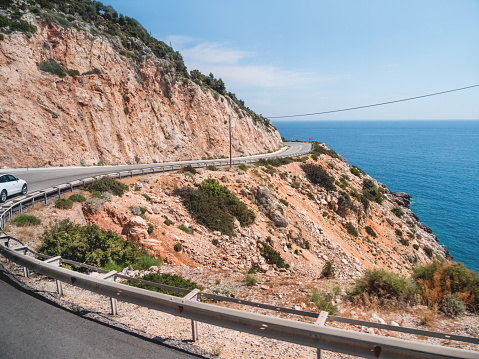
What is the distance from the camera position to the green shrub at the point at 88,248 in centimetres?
965

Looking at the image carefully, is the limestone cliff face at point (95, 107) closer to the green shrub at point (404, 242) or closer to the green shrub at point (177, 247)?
the green shrub at point (177, 247)

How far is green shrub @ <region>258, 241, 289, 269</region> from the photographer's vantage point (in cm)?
1998

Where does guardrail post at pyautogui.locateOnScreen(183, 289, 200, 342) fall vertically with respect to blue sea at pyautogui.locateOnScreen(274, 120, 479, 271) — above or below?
above

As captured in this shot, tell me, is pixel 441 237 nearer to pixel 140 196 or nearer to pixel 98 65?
pixel 140 196

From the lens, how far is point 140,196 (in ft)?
65.8

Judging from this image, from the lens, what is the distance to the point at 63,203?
15.4m

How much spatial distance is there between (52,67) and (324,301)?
120 ft

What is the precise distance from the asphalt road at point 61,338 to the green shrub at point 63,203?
34.2 ft

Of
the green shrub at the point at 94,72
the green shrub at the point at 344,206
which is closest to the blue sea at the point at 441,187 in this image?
the green shrub at the point at 344,206

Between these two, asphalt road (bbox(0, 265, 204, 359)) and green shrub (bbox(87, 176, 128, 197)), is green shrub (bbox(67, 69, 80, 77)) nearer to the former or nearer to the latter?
green shrub (bbox(87, 176, 128, 197))

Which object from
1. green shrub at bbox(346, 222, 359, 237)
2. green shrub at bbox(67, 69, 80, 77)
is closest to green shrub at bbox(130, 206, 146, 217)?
green shrub at bbox(346, 222, 359, 237)

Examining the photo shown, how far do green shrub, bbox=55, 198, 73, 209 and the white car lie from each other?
2.77m

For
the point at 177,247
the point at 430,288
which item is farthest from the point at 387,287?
the point at 177,247

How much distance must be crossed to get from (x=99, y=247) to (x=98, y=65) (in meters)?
32.9
